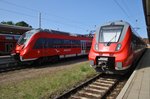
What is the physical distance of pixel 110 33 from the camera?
12.0 metres

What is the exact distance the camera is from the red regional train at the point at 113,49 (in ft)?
36.1

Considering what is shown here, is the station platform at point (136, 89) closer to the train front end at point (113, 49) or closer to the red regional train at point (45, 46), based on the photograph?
the train front end at point (113, 49)

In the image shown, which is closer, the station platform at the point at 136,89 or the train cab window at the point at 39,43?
the station platform at the point at 136,89

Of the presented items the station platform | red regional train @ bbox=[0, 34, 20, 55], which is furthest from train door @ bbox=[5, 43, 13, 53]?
the station platform

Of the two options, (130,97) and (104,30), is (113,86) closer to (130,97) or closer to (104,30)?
(130,97)

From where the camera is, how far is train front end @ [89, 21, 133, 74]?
36.1 feet

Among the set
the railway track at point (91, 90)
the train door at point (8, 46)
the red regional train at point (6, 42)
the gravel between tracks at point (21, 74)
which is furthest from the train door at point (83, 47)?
the railway track at point (91, 90)

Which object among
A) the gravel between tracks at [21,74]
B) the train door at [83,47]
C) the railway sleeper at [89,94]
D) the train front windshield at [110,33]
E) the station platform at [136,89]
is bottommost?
the railway sleeper at [89,94]

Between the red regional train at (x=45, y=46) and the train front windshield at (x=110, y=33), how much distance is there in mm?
6372

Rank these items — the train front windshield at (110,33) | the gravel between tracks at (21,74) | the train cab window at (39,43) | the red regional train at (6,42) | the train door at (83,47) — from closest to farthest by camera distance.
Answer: the gravel between tracks at (21,74), the train front windshield at (110,33), the train cab window at (39,43), the train door at (83,47), the red regional train at (6,42)

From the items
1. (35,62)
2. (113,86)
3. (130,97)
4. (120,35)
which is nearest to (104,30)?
(120,35)

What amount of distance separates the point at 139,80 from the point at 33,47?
951 cm

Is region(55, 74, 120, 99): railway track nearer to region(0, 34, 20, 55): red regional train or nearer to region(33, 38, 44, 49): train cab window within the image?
region(33, 38, 44, 49): train cab window

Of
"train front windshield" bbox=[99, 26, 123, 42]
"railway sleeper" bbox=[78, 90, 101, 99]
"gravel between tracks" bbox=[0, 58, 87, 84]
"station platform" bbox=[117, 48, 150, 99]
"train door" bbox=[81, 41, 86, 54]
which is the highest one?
"train front windshield" bbox=[99, 26, 123, 42]
